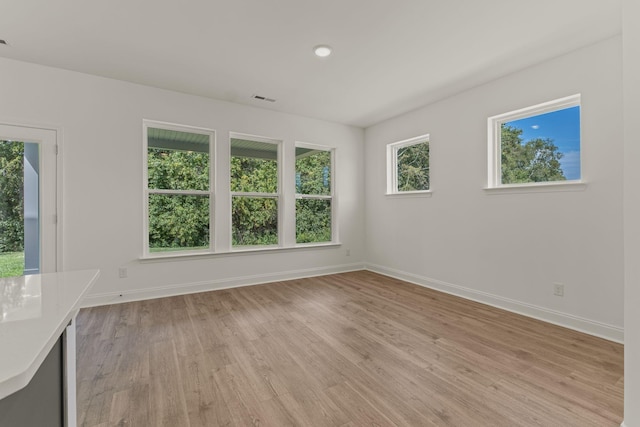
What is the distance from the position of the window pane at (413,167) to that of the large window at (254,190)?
2.02 metres

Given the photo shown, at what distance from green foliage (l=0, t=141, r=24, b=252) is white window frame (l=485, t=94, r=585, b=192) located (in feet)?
16.8

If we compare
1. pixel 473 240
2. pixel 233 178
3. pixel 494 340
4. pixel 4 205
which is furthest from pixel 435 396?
pixel 4 205

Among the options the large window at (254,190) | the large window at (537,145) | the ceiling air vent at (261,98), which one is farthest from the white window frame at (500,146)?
the large window at (254,190)

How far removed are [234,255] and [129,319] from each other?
5.02 feet

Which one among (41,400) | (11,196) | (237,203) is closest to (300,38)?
(237,203)

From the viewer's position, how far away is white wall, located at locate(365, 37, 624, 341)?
263cm

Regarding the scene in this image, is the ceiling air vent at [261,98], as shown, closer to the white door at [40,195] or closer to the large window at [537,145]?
the white door at [40,195]

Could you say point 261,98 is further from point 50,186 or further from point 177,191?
point 50,186

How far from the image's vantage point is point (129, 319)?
120 inches

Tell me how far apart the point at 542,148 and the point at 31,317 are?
13.3ft

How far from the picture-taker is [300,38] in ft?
8.85

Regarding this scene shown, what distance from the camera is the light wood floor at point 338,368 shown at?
1660 millimetres

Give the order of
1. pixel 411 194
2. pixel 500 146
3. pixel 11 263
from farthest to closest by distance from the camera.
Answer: pixel 411 194
pixel 500 146
pixel 11 263

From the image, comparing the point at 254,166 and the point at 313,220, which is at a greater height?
the point at 254,166
